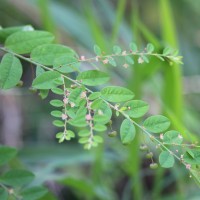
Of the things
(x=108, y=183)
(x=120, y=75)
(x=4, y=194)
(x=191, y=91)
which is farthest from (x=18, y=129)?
(x=4, y=194)

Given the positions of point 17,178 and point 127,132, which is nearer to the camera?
point 127,132

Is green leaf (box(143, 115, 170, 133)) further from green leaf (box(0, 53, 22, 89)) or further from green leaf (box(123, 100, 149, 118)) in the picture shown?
green leaf (box(0, 53, 22, 89))

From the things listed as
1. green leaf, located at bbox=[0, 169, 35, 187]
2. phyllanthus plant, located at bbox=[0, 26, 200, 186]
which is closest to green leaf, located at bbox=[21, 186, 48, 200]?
green leaf, located at bbox=[0, 169, 35, 187]

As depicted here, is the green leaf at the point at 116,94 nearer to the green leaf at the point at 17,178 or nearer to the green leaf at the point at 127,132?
the green leaf at the point at 127,132

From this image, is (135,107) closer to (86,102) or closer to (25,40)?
(86,102)

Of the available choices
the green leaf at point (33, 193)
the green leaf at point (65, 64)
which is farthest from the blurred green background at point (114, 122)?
the green leaf at point (65, 64)

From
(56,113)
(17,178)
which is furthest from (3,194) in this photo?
(56,113)
